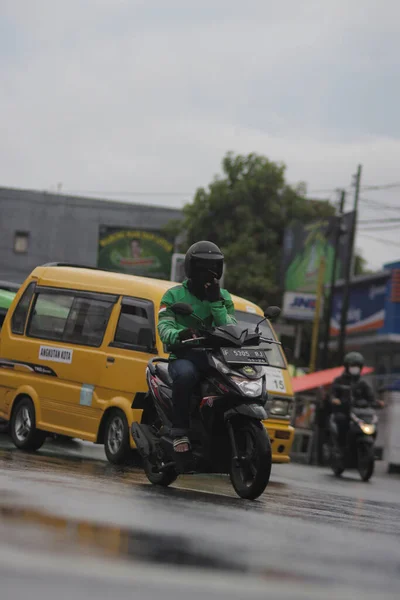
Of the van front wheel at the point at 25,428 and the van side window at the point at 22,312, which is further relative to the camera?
the van side window at the point at 22,312

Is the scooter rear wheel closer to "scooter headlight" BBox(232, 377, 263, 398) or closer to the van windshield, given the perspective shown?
"scooter headlight" BBox(232, 377, 263, 398)

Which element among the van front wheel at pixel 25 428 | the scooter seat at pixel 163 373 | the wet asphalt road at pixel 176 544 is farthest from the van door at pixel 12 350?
the wet asphalt road at pixel 176 544

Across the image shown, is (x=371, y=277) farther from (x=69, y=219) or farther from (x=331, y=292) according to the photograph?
(x=69, y=219)

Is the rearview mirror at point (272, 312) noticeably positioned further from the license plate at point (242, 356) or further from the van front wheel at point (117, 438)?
the van front wheel at point (117, 438)

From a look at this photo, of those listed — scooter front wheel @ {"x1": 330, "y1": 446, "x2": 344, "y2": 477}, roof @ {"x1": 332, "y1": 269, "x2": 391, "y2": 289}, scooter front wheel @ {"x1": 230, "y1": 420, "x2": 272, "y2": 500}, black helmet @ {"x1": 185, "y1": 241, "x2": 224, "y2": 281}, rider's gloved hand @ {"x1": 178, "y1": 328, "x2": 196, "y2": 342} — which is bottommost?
scooter front wheel @ {"x1": 330, "y1": 446, "x2": 344, "y2": 477}

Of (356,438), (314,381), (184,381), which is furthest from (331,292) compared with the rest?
(184,381)

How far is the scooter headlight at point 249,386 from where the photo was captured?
862 cm

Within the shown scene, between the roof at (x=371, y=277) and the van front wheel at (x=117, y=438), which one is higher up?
the roof at (x=371, y=277)

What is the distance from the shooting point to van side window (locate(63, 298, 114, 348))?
1321cm

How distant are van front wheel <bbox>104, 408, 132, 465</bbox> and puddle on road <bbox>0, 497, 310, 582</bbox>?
20.8ft

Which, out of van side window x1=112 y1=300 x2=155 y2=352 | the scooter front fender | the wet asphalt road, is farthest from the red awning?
the scooter front fender

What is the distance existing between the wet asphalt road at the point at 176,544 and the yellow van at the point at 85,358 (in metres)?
3.34

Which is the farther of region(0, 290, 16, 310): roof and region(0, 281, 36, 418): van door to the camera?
region(0, 290, 16, 310): roof

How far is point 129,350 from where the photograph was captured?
12.8 meters
